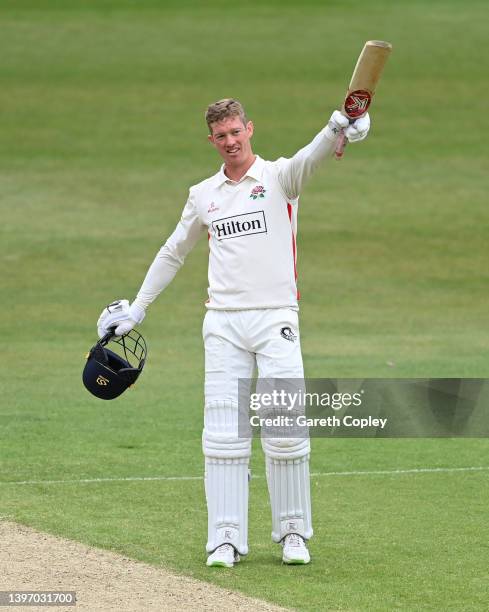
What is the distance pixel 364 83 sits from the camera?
6.84 metres

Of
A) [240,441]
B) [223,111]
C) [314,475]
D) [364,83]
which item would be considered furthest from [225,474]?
[314,475]

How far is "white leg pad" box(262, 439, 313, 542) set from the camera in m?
7.11

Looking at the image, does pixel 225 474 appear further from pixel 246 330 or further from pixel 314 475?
pixel 314 475

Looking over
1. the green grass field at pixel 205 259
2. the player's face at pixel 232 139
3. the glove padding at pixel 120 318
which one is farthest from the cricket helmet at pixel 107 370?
the player's face at pixel 232 139

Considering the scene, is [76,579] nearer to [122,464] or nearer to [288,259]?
[288,259]

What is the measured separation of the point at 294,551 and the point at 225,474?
0.52 meters

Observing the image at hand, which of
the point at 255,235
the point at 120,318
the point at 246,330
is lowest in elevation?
the point at 246,330

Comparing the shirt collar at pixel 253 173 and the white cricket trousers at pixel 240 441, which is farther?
the shirt collar at pixel 253 173

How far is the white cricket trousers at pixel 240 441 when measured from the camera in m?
7.10

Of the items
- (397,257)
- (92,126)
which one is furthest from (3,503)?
(92,126)

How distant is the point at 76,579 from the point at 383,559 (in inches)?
63.5

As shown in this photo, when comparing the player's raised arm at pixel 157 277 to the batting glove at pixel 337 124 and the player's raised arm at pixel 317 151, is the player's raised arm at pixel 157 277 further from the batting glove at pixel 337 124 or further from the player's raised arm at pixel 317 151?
the batting glove at pixel 337 124

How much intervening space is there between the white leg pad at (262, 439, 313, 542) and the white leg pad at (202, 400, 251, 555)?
0.14m

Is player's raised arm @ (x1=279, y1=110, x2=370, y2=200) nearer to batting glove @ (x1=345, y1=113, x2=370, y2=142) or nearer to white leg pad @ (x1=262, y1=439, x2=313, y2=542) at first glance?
batting glove @ (x1=345, y1=113, x2=370, y2=142)
